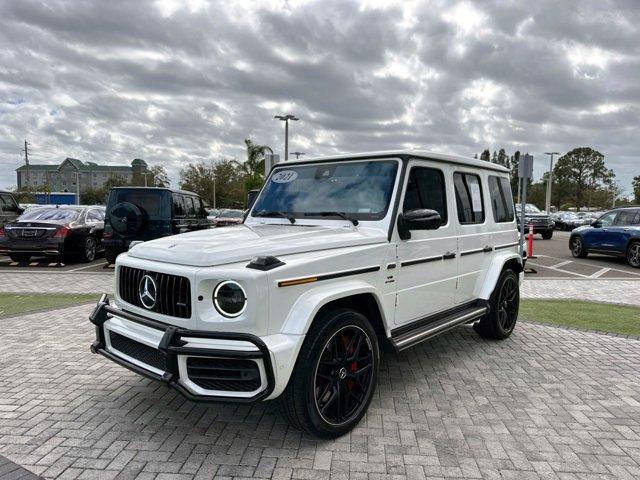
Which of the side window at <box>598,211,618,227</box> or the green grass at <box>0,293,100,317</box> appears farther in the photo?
the side window at <box>598,211,618,227</box>

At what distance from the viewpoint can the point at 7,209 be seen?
14.1 meters

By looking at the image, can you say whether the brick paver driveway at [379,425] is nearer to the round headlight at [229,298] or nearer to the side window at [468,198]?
the round headlight at [229,298]

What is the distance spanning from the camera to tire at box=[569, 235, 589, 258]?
49.2ft

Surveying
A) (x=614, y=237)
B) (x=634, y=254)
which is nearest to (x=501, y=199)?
(x=634, y=254)

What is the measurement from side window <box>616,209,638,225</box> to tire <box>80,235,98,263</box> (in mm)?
16016

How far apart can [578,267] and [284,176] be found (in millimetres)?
11753

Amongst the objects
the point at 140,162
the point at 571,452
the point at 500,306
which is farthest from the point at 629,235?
the point at 140,162

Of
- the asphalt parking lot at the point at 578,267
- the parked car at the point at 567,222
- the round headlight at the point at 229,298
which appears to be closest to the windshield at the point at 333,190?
the round headlight at the point at 229,298

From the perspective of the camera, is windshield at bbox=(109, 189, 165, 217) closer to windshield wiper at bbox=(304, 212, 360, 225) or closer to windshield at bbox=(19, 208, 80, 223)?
windshield at bbox=(19, 208, 80, 223)

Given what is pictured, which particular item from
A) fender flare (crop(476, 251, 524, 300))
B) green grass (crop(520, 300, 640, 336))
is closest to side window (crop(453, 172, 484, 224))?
fender flare (crop(476, 251, 524, 300))

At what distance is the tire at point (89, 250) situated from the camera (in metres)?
13.0

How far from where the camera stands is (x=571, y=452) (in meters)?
3.03

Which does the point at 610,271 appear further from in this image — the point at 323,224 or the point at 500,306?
the point at 323,224

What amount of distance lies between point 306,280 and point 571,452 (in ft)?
6.93
